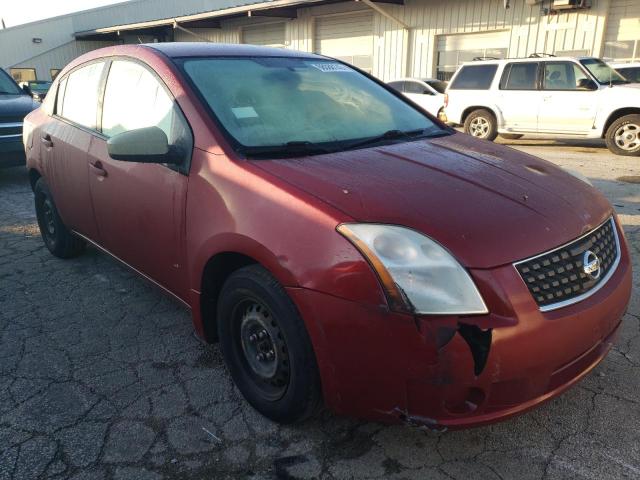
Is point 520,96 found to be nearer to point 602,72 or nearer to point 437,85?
point 602,72

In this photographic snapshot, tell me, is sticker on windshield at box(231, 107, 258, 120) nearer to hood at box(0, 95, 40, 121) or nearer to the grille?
the grille

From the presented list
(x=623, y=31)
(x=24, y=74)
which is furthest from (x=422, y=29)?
(x=24, y=74)

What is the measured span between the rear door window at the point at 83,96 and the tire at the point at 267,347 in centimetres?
176

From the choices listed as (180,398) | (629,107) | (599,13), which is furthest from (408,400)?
(599,13)

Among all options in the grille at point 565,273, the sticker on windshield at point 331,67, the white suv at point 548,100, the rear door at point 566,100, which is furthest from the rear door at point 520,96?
the grille at point 565,273

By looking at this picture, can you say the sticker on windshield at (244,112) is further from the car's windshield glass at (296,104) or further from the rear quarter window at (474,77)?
the rear quarter window at (474,77)

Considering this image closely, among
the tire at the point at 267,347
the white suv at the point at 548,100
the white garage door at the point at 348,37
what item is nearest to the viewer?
the tire at the point at 267,347

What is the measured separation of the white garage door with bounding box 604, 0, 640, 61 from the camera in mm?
13508

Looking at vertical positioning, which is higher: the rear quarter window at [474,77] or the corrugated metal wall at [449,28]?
the corrugated metal wall at [449,28]

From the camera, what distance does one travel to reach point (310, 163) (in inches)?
89.3

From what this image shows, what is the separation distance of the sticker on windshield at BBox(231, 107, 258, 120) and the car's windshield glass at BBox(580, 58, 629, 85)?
9478mm

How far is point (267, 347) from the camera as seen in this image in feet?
7.45

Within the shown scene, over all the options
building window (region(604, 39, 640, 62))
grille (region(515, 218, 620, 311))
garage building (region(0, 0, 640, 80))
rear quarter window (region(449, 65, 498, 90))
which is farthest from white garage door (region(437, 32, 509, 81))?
grille (region(515, 218, 620, 311))

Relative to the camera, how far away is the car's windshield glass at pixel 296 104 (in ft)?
8.31
